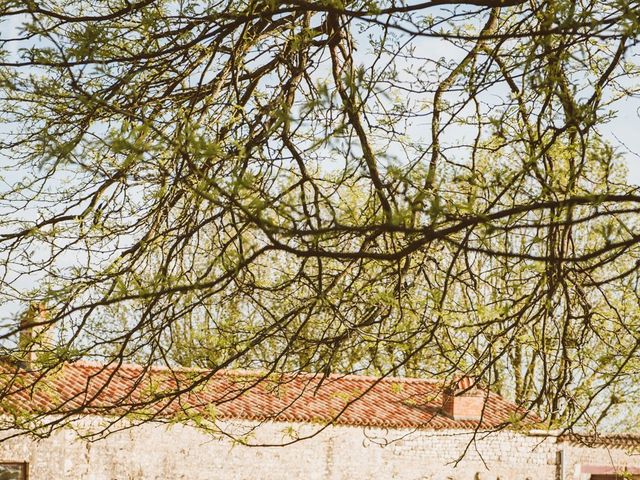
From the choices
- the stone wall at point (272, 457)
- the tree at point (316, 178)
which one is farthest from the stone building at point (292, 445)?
the tree at point (316, 178)

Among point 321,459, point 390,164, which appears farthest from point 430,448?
point 390,164

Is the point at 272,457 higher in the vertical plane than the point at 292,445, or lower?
lower

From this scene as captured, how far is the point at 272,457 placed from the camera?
1536 centimetres

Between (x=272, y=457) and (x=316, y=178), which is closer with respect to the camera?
(x=316, y=178)

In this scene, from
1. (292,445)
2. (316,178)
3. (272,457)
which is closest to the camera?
(316,178)

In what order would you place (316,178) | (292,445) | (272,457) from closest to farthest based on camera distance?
(316,178)
(272,457)
(292,445)

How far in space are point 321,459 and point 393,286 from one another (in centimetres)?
1060

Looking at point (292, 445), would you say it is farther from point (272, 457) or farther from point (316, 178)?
point (316, 178)

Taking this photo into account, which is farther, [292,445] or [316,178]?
[292,445]

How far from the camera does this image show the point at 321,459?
15.8 metres

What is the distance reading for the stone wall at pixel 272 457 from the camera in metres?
13.9

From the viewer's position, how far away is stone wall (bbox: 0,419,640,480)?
13938mm

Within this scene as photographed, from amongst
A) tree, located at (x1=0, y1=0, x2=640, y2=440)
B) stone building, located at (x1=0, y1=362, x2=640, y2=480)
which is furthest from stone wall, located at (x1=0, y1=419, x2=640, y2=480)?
tree, located at (x1=0, y1=0, x2=640, y2=440)

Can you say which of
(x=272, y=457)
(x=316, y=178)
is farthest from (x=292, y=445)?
(x=316, y=178)
